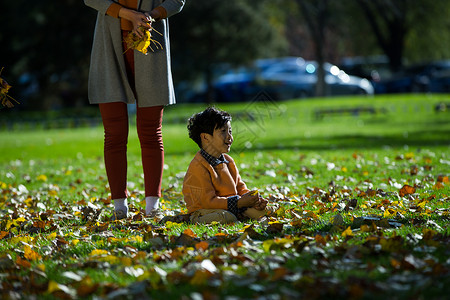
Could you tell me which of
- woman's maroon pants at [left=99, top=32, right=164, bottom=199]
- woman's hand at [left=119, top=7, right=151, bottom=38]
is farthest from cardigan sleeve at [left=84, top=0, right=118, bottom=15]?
woman's maroon pants at [left=99, top=32, right=164, bottom=199]

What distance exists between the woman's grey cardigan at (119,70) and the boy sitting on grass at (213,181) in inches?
16.3

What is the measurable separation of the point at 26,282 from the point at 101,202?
116 inches

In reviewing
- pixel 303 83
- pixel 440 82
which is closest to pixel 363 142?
pixel 303 83

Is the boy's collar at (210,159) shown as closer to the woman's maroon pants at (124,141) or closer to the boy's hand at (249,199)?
the boy's hand at (249,199)

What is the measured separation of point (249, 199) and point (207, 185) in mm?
334

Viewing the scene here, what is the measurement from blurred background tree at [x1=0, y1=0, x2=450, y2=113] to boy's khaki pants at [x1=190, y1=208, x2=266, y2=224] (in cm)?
2226

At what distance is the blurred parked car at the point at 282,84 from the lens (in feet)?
88.4

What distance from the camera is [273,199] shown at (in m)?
5.55

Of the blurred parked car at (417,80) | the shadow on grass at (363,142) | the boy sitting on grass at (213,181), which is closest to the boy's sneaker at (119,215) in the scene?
the boy sitting on grass at (213,181)

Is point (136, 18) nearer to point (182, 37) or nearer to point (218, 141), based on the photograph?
point (218, 141)

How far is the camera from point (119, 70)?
4934mm

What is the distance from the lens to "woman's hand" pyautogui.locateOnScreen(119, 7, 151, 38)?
4.59 metres

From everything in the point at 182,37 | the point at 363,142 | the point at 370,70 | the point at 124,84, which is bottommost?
the point at 363,142

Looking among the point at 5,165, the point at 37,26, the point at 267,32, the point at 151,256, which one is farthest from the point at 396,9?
the point at 151,256
